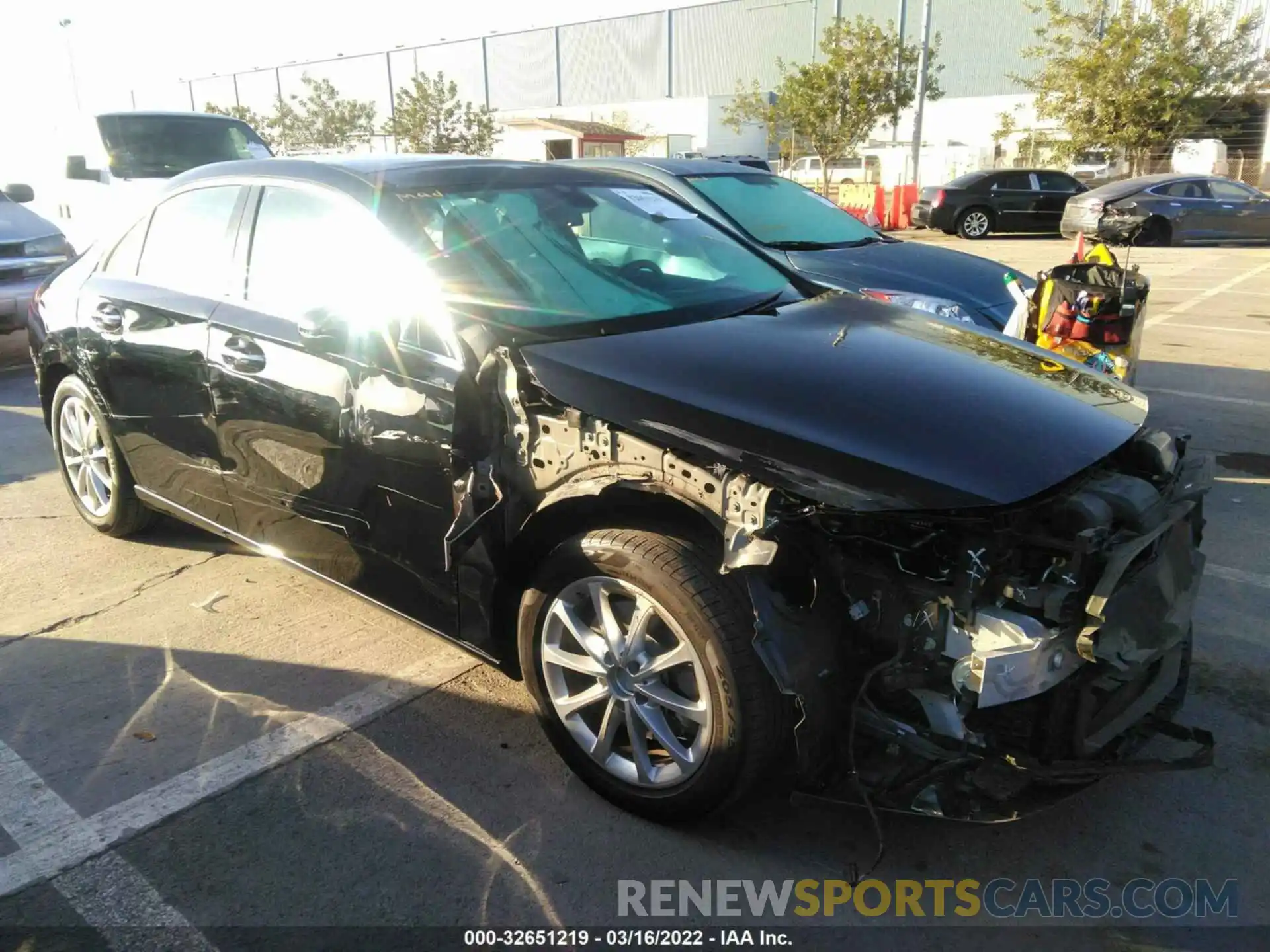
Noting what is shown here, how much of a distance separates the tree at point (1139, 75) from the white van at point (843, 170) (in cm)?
622

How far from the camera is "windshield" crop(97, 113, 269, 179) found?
1091 cm

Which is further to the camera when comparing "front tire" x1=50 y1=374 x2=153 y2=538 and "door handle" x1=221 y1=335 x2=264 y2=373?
"front tire" x1=50 y1=374 x2=153 y2=538

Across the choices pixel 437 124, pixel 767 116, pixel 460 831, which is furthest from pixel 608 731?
pixel 767 116

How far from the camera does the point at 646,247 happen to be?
3.72 m

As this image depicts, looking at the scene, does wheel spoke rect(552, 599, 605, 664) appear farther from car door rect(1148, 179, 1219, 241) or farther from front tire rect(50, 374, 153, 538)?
car door rect(1148, 179, 1219, 241)

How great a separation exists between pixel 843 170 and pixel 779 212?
106 ft

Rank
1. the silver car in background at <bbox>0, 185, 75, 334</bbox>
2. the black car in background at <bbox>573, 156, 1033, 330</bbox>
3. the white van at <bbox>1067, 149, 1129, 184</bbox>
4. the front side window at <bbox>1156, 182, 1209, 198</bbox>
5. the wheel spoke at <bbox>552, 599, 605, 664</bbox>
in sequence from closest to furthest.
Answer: the wheel spoke at <bbox>552, 599, 605, 664</bbox> < the black car in background at <bbox>573, 156, 1033, 330</bbox> < the silver car in background at <bbox>0, 185, 75, 334</bbox> < the front side window at <bbox>1156, 182, 1209, 198</bbox> < the white van at <bbox>1067, 149, 1129, 184</bbox>

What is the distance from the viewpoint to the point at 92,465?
4.74m

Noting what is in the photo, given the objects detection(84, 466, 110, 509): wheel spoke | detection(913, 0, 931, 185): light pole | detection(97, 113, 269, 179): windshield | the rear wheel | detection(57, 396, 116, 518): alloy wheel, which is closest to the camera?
detection(57, 396, 116, 518): alloy wheel

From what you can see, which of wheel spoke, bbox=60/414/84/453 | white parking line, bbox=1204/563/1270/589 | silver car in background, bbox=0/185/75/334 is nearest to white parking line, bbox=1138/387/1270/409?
white parking line, bbox=1204/563/1270/589

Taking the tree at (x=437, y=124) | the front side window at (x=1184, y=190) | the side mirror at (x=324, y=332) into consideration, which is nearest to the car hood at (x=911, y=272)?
the side mirror at (x=324, y=332)

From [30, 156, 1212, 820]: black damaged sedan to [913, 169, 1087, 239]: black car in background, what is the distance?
62.5 ft

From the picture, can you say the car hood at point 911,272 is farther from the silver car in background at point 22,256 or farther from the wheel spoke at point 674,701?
the silver car in background at point 22,256

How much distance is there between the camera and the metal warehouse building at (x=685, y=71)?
1807 inches
